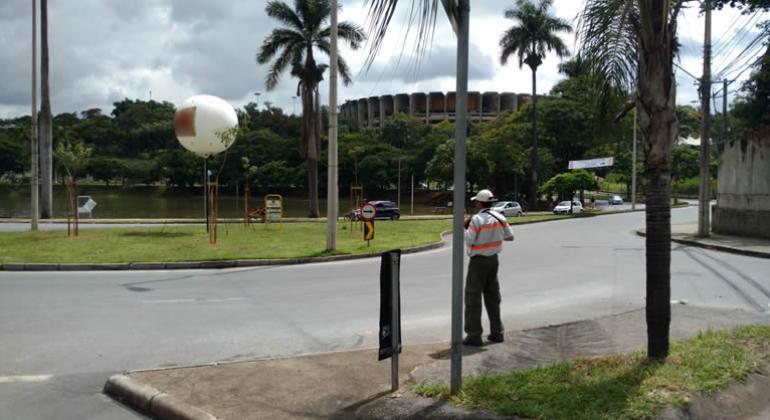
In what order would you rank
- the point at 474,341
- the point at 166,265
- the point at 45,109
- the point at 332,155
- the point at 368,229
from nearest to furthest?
the point at 474,341
the point at 166,265
the point at 332,155
the point at 368,229
the point at 45,109

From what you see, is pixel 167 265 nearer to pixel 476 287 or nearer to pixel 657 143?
pixel 476 287

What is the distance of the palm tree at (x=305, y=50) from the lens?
35344 mm

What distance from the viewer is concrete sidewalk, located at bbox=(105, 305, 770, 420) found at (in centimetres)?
477

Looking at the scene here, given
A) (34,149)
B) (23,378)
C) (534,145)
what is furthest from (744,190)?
(534,145)

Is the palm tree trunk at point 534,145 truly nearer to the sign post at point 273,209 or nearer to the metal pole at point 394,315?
the sign post at point 273,209

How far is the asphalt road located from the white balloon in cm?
888

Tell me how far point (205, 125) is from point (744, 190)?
19092mm

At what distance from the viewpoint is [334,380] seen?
18.0ft

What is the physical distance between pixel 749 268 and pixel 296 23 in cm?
2814

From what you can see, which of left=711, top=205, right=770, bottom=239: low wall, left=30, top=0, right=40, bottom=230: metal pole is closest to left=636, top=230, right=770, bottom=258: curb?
left=711, top=205, right=770, bottom=239: low wall

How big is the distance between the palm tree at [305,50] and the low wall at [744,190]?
19894 millimetres

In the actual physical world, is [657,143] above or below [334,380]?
above

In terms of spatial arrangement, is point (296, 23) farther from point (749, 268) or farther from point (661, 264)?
point (661, 264)

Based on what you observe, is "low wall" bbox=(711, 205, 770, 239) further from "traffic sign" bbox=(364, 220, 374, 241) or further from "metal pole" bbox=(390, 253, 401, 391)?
"metal pole" bbox=(390, 253, 401, 391)
